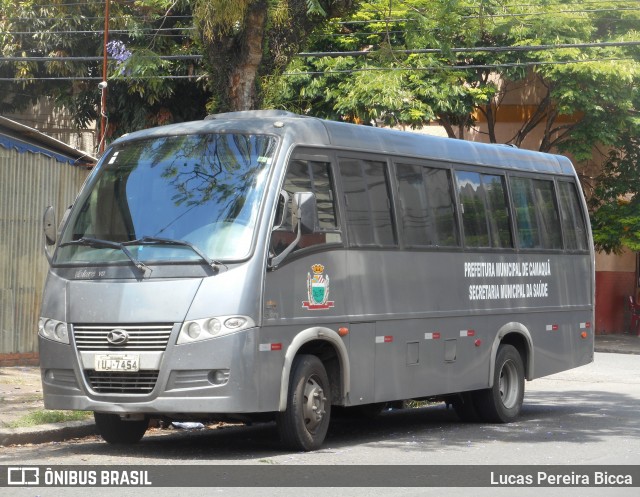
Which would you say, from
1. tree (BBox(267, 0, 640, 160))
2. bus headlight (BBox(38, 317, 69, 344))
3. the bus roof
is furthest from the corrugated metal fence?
tree (BBox(267, 0, 640, 160))

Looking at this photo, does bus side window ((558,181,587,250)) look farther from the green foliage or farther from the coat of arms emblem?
the green foliage

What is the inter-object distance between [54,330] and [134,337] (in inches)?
35.3

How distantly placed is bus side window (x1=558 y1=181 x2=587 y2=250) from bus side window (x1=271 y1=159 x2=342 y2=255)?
4.99m

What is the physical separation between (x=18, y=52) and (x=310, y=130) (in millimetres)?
17021

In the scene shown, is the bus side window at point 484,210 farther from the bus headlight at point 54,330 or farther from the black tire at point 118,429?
the bus headlight at point 54,330

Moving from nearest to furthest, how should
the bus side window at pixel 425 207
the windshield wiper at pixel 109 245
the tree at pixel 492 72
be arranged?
the windshield wiper at pixel 109 245 → the bus side window at pixel 425 207 → the tree at pixel 492 72

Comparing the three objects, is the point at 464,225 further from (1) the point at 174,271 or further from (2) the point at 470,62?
(2) the point at 470,62

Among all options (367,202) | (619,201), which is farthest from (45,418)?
(619,201)

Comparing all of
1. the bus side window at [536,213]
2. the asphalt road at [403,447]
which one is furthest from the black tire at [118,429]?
the bus side window at [536,213]

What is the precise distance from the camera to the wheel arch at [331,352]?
10.3m

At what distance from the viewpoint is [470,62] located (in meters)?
29.5

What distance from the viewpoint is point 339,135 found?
36.6ft

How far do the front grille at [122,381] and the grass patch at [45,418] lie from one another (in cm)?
149
